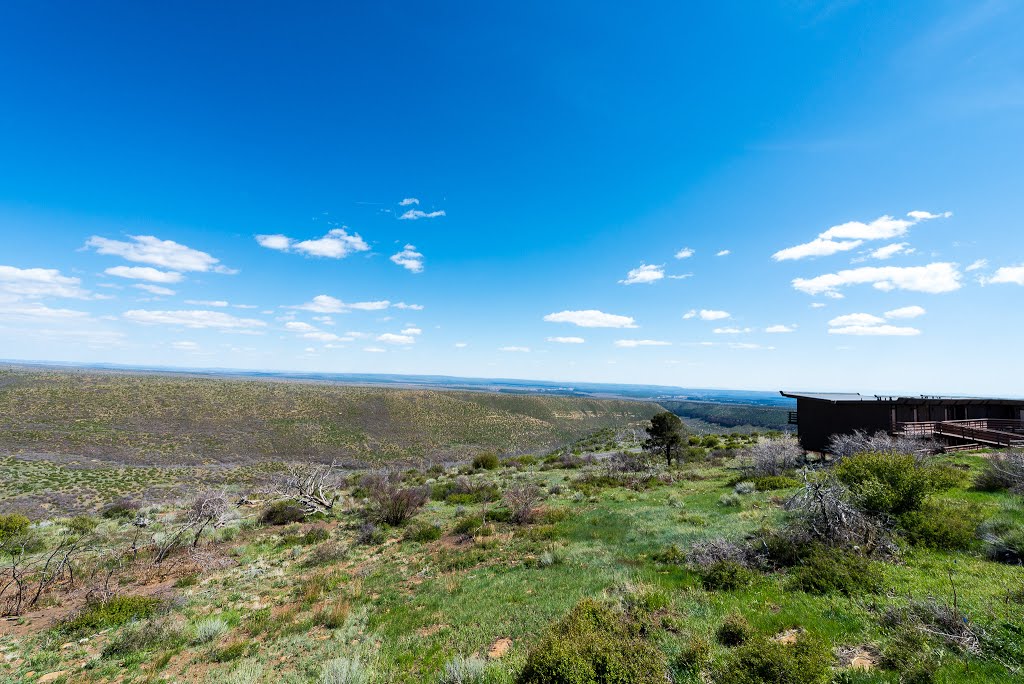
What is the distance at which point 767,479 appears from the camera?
1875 cm

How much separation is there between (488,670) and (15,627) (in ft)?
41.5

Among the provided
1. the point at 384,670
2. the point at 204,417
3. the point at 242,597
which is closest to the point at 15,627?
the point at 242,597

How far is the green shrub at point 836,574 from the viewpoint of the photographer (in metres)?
8.09

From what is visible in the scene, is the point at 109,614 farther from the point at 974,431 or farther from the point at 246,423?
the point at 246,423

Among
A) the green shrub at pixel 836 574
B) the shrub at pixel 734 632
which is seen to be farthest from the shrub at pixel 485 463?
the shrub at pixel 734 632

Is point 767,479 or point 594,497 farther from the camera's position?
point 594,497

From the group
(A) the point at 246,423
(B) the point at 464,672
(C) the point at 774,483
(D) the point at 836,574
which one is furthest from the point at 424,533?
(A) the point at 246,423

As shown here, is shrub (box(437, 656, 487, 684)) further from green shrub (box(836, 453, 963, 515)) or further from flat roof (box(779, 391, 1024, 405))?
flat roof (box(779, 391, 1024, 405))

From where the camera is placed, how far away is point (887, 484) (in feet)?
37.0

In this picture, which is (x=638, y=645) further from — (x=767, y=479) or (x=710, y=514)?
(x=767, y=479)

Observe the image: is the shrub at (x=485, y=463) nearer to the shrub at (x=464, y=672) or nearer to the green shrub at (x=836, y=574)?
the green shrub at (x=836, y=574)

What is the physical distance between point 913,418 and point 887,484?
73.3 ft

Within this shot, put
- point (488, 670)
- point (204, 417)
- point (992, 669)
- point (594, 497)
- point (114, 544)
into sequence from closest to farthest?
point (992, 669) < point (488, 670) < point (114, 544) < point (594, 497) < point (204, 417)

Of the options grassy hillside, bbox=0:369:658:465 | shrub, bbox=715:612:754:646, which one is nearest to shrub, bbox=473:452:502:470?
grassy hillside, bbox=0:369:658:465
